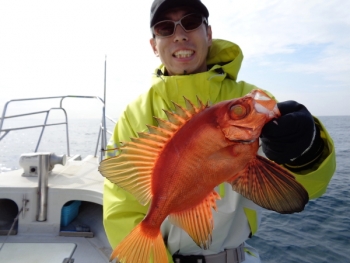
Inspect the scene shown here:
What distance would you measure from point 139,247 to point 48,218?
9.65 feet

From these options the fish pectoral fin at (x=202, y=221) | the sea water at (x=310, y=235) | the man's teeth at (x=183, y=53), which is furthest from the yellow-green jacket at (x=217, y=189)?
the sea water at (x=310, y=235)

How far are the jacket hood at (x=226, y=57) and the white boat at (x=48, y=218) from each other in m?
2.16

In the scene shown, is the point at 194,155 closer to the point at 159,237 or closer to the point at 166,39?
the point at 159,237

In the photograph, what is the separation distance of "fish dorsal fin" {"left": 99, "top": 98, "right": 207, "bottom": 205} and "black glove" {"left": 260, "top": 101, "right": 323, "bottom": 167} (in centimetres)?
33

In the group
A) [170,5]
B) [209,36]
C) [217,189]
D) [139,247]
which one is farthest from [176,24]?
[139,247]

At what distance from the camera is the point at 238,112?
3.97ft

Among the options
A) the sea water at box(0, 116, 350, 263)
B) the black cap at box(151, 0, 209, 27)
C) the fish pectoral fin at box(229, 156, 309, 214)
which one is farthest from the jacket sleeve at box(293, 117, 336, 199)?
the sea water at box(0, 116, 350, 263)

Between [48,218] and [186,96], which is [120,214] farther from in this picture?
[48,218]

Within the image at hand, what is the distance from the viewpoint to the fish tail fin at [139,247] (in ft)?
4.34

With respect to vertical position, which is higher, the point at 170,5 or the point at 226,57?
the point at 170,5

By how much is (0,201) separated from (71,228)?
1.23 meters

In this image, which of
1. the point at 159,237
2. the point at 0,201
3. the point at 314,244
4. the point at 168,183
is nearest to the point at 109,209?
the point at 159,237

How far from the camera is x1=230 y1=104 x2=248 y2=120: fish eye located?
3.97 ft

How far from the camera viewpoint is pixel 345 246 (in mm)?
5566
